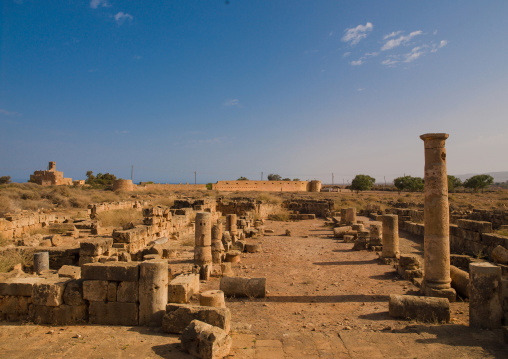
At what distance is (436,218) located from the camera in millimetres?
7949

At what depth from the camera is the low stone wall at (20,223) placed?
42.7ft

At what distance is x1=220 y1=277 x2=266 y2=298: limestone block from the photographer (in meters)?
7.91

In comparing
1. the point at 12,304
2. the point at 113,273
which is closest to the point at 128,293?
the point at 113,273

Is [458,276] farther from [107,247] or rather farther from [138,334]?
[107,247]

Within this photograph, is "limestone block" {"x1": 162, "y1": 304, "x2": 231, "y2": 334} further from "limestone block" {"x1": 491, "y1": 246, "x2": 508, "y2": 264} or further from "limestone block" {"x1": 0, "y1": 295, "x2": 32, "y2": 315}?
"limestone block" {"x1": 491, "y1": 246, "x2": 508, "y2": 264}

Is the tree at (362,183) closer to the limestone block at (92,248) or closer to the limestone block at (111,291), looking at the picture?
the limestone block at (92,248)

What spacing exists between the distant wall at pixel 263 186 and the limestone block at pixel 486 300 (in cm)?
4901

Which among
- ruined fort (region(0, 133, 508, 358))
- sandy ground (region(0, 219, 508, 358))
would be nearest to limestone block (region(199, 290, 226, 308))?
ruined fort (region(0, 133, 508, 358))

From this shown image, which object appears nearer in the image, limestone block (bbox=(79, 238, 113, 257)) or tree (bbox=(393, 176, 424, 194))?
limestone block (bbox=(79, 238, 113, 257))

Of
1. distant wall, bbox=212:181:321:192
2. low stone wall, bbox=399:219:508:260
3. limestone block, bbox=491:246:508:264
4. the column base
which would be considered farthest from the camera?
distant wall, bbox=212:181:321:192

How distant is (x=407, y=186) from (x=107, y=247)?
53.2 m

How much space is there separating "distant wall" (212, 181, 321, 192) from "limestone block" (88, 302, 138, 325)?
4849cm

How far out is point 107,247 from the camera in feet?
29.7

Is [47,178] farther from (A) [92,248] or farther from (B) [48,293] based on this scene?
(B) [48,293]
